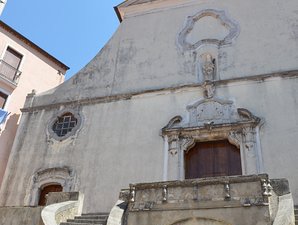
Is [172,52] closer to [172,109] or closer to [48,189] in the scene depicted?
[172,109]

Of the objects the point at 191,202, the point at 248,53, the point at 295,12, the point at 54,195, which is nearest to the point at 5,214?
the point at 54,195

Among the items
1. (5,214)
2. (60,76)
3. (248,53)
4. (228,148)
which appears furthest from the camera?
(60,76)

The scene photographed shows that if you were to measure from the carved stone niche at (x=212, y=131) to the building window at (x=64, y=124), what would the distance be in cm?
395

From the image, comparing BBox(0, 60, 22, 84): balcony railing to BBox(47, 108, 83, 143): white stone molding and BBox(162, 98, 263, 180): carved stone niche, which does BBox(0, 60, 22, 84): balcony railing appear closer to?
BBox(47, 108, 83, 143): white stone molding

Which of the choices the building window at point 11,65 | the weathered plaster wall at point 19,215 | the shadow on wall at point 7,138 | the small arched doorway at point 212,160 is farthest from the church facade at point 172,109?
the weathered plaster wall at point 19,215

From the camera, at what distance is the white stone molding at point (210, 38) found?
48.0ft

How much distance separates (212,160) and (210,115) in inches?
61.3

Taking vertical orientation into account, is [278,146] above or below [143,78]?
below

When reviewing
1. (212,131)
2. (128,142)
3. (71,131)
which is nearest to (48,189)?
(71,131)

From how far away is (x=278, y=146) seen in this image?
11.5m

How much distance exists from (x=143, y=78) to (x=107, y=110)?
1955mm

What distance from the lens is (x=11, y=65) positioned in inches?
675

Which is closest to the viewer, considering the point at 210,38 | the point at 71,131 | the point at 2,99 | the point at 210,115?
the point at 210,115

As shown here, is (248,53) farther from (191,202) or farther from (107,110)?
(191,202)
